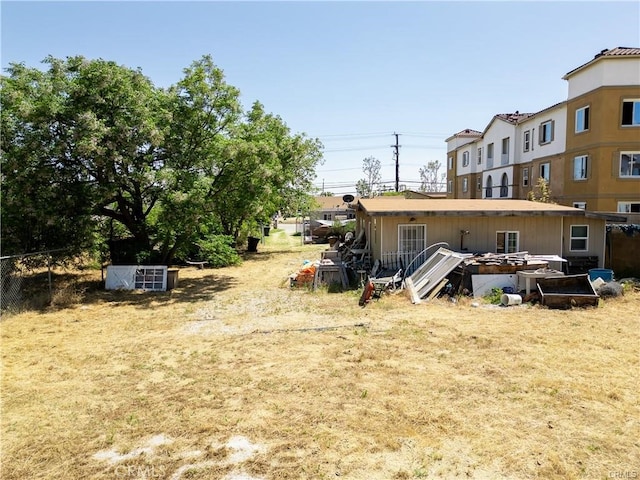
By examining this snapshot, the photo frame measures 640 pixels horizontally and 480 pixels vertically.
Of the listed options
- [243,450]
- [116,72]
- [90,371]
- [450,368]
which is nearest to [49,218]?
[116,72]

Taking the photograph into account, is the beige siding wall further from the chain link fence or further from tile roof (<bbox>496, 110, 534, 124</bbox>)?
tile roof (<bbox>496, 110, 534, 124</bbox>)

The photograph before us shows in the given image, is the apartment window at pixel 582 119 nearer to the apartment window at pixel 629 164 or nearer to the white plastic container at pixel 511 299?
the apartment window at pixel 629 164

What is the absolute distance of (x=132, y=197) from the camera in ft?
52.3

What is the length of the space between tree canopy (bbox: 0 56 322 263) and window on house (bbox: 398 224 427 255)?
214 inches

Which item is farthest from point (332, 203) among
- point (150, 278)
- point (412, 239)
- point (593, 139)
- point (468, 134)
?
point (150, 278)

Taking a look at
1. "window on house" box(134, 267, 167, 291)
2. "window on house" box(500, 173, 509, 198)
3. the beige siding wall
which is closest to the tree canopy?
"window on house" box(134, 267, 167, 291)

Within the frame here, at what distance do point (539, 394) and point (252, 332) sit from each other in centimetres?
598

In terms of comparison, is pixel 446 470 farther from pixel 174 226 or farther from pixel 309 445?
pixel 174 226

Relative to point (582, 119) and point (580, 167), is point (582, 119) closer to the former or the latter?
point (582, 119)

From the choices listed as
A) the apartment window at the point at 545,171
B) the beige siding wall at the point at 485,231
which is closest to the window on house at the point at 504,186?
the apartment window at the point at 545,171

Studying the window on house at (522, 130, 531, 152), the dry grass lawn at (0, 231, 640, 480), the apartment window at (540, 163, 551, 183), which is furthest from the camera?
the window on house at (522, 130, 531, 152)

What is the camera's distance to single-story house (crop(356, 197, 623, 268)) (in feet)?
51.8

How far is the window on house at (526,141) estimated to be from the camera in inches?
1155

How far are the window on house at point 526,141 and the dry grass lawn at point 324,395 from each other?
68.9ft
